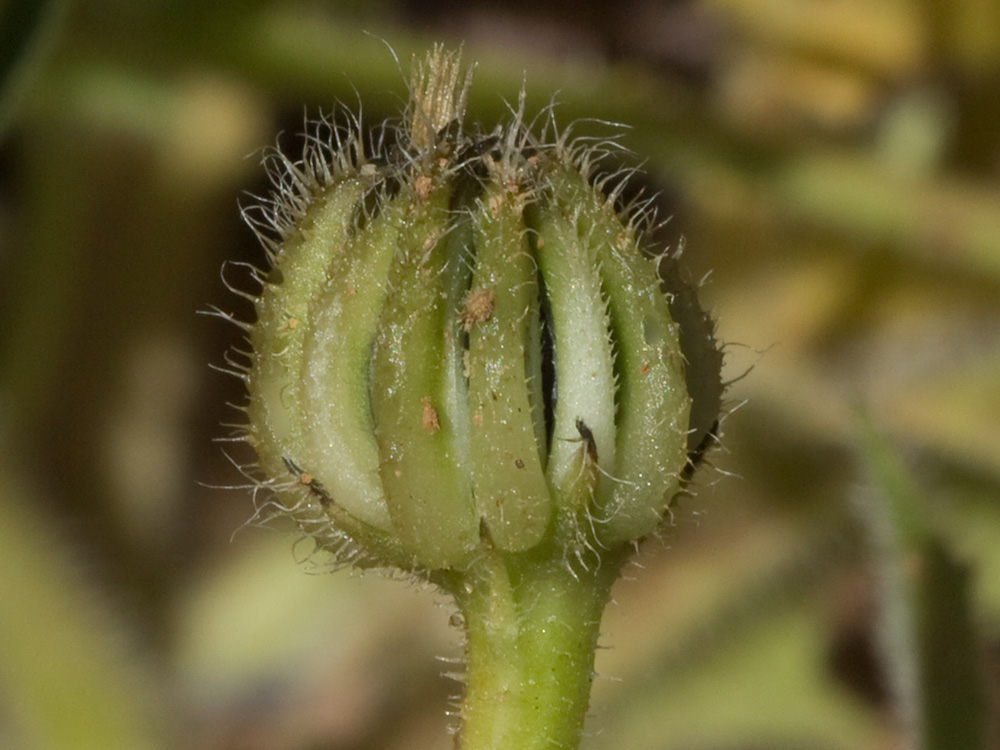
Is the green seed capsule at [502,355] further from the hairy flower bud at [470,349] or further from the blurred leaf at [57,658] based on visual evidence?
the blurred leaf at [57,658]

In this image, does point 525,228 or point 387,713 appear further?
point 387,713

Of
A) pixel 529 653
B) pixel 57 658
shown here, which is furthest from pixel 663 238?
pixel 529 653

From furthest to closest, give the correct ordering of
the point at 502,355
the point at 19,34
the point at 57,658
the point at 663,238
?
the point at 663,238, the point at 57,658, the point at 19,34, the point at 502,355

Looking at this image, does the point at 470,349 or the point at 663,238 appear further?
the point at 663,238

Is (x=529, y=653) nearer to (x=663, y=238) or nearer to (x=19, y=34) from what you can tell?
(x=19, y=34)

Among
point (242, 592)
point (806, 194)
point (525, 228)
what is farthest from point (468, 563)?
point (242, 592)

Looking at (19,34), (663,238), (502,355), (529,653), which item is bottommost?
(529,653)

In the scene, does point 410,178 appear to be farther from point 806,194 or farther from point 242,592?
point 242,592
